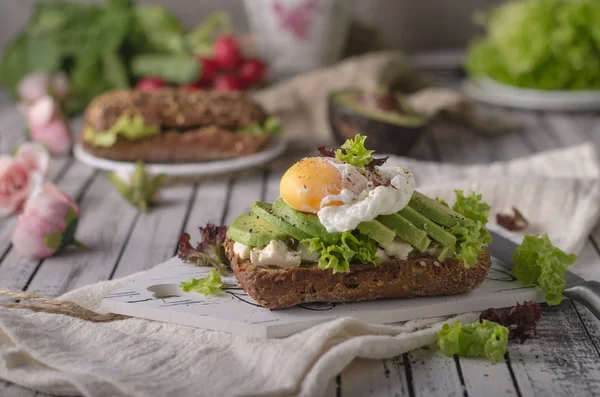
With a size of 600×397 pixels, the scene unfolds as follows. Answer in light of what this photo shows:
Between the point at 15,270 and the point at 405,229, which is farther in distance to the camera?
the point at 15,270

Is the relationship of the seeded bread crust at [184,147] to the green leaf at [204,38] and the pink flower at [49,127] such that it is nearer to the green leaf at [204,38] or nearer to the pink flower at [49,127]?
the pink flower at [49,127]

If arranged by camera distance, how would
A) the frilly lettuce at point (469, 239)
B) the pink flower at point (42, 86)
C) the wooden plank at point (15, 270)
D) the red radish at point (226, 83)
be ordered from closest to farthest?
1. the frilly lettuce at point (469, 239)
2. the wooden plank at point (15, 270)
3. the pink flower at point (42, 86)
4. the red radish at point (226, 83)

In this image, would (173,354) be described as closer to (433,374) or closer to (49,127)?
(433,374)

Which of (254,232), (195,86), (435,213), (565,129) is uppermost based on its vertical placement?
(254,232)

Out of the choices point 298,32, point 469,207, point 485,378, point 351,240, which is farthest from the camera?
point 298,32

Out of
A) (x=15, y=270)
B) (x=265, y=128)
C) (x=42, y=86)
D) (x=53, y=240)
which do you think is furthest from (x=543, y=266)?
(x=42, y=86)

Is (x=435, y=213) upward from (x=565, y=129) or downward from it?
upward

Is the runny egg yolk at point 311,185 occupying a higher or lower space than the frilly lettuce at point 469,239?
higher

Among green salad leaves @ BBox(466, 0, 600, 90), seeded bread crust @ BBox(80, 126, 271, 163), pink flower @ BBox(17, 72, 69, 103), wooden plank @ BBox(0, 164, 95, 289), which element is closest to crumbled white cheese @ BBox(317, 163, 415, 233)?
wooden plank @ BBox(0, 164, 95, 289)

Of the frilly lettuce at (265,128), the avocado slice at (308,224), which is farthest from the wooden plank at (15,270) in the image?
the frilly lettuce at (265,128)
